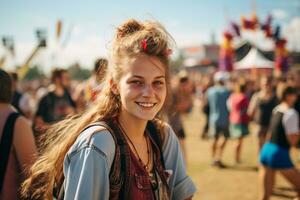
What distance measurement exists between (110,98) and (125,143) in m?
0.36

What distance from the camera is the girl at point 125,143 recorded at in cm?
150

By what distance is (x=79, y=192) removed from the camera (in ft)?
4.78

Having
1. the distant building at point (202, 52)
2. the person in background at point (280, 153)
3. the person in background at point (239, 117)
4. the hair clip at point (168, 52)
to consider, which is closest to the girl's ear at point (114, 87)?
the hair clip at point (168, 52)

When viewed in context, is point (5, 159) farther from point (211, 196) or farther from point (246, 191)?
point (246, 191)

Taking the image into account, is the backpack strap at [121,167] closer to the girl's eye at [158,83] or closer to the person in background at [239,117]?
the girl's eye at [158,83]

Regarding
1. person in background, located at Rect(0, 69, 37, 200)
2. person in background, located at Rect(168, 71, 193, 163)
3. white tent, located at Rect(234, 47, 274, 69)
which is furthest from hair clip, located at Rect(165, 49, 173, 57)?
white tent, located at Rect(234, 47, 274, 69)

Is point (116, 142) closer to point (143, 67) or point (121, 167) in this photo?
point (121, 167)

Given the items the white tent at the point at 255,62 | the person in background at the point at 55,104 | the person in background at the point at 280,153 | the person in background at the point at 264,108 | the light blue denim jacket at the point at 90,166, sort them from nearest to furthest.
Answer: the light blue denim jacket at the point at 90,166
the person in background at the point at 280,153
the person in background at the point at 55,104
the person in background at the point at 264,108
the white tent at the point at 255,62

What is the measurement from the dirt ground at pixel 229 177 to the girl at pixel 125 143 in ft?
11.4

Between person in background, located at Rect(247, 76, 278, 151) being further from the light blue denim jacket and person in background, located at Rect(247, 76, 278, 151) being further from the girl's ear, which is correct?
the light blue denim jacket

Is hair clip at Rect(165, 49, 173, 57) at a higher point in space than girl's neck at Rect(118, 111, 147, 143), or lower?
higher

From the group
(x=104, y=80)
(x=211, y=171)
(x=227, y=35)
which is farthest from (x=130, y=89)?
(x=227, y=35)

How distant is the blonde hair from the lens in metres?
1.77

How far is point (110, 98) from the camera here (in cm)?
191
